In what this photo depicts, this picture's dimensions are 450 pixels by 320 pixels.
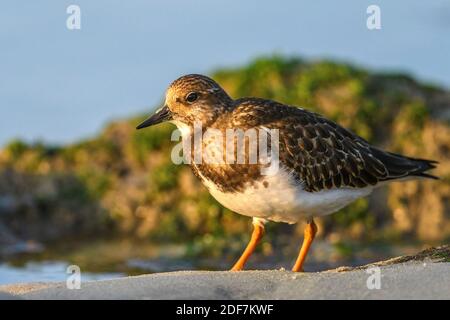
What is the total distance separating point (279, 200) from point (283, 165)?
0.27 metres

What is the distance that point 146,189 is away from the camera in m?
12.4

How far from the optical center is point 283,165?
770 cm

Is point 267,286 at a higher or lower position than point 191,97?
lower

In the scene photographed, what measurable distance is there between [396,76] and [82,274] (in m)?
4.97

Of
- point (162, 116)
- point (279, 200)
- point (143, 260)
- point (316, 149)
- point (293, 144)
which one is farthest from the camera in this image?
point (143, 260)

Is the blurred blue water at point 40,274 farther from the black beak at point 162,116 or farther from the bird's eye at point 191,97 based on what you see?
the bird's eye at point 191,97

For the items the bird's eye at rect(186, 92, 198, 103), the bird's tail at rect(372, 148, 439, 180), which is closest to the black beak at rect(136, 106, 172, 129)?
the bird's eye at rect(186, 92, 198, 103)

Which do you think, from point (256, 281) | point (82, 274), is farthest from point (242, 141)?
point (82, 274)

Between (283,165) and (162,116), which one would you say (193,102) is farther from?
(283,165)

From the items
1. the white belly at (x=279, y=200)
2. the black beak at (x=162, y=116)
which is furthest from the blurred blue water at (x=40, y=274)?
the white belly at (x=279, y=200)

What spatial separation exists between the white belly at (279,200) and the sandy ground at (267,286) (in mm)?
950

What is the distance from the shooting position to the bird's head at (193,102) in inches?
319

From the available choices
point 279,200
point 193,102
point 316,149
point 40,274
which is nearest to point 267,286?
point 279,200
